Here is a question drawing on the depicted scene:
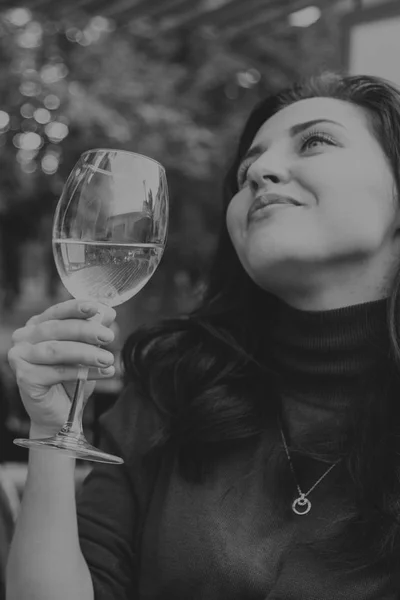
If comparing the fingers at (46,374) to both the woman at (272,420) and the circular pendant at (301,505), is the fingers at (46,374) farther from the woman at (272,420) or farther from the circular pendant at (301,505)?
the circular pendant at (301,505)

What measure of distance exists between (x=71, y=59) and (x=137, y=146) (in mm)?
884

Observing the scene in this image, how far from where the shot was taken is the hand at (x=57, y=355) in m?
1.26

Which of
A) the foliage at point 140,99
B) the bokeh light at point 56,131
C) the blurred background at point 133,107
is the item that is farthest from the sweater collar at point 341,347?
the bokeh light at point 56,131

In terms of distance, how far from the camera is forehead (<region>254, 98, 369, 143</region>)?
163cm

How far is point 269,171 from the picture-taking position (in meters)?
1.55

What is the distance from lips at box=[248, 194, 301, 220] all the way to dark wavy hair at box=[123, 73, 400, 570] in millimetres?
232

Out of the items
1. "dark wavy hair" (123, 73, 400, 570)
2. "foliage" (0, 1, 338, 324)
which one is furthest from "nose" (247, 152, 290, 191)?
"foliage" (0, 1, 338, 324)

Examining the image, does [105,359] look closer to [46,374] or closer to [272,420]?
[46,374]

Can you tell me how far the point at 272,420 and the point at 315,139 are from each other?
22.3 inches

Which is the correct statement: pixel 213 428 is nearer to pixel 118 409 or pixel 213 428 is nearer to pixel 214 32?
pixel 118 409

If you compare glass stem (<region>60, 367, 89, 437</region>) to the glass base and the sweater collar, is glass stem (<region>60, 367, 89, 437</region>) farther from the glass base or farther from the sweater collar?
the sweater collar

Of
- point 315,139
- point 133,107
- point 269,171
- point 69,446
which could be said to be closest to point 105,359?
point 69,446

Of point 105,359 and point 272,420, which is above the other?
point 105,359

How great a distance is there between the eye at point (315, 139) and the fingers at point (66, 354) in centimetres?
60
